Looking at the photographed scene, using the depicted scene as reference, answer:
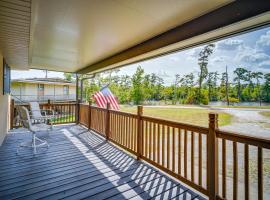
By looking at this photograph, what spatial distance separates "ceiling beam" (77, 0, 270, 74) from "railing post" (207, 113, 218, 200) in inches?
48.2

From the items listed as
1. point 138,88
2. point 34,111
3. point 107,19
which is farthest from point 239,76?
point 138,88

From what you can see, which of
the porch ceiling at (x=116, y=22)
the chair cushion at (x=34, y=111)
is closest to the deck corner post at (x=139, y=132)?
the porch ceiling at (x=116, y=22)

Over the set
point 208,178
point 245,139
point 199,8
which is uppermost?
point 199,8

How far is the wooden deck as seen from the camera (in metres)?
2.36

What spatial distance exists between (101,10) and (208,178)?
8.79ft

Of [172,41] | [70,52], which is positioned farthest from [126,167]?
[70,52]

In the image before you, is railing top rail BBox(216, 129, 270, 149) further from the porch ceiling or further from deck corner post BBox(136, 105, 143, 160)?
deck corner post BBox(136, 105, 143, 160)

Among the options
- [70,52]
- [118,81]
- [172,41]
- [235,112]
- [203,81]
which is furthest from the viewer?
[118,81]

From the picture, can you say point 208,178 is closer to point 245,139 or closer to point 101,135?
point 245,139

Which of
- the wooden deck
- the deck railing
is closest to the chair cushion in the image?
the wooden deck

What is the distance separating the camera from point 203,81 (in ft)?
21.2

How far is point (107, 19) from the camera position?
9.01 feet

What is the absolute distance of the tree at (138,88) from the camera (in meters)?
14.9

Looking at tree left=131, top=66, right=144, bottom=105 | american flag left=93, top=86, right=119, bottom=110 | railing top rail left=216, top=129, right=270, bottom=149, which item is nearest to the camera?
railing top rail left=216, top=129, right=270, bottom=149
